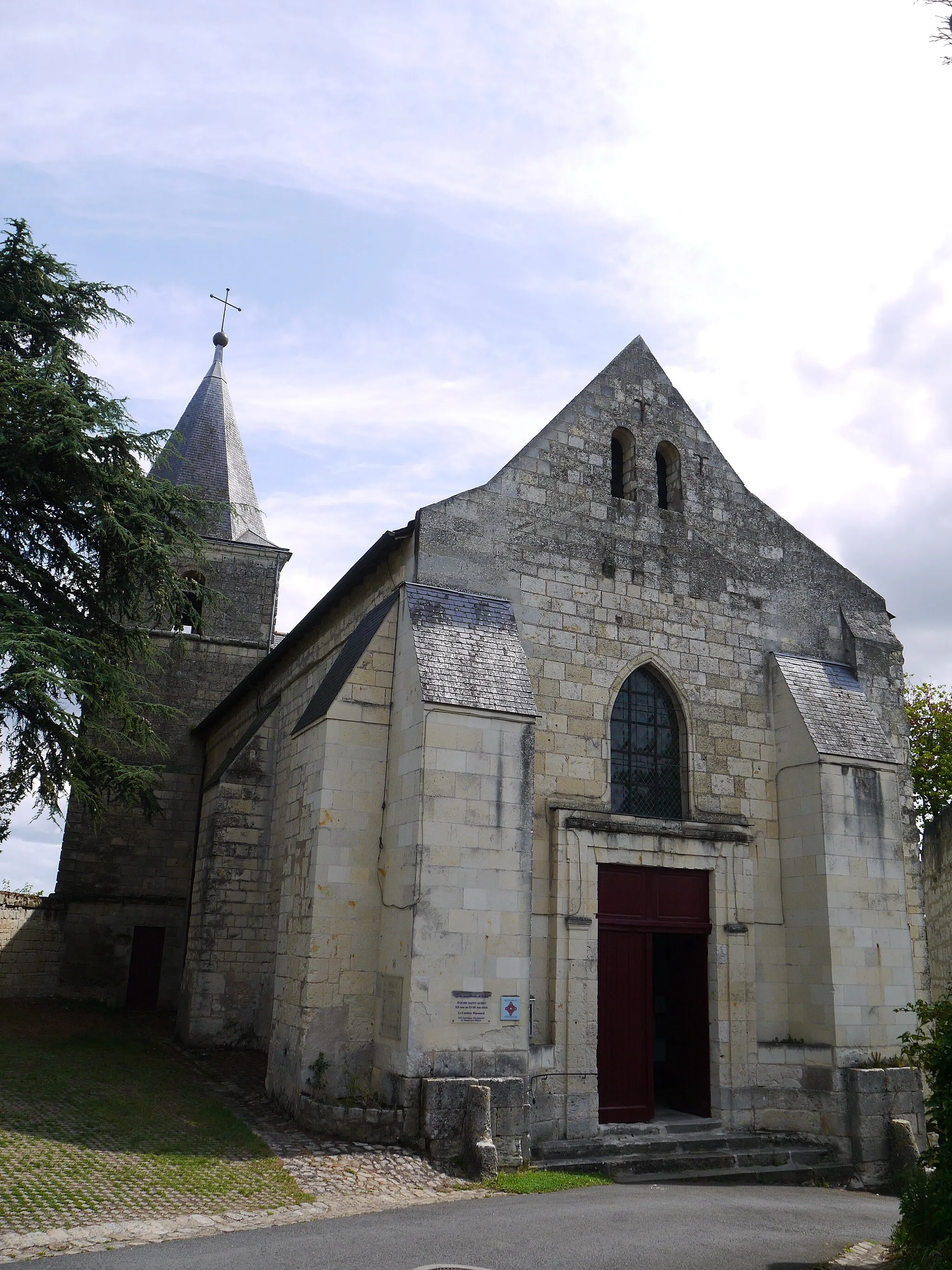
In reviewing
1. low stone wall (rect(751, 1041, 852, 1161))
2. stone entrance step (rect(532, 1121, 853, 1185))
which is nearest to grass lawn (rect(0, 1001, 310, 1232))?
stone entrance step (rect(532, 1121, 853, 1185))

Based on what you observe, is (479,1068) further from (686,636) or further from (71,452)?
(71,452)

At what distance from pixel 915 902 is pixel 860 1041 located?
2.31 metres

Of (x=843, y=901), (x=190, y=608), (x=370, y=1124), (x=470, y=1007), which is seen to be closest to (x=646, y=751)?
(x=843, y=901)

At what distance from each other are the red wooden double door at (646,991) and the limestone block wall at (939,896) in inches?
281

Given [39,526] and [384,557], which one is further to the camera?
[39,526]

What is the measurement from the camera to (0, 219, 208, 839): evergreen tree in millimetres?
12219

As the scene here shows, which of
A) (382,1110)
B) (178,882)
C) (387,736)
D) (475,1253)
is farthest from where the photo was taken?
(178,882)

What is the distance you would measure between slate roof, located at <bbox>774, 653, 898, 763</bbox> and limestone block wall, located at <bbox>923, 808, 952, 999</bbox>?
567cm

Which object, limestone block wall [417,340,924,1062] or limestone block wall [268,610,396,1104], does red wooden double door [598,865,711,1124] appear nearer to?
limestone block wall [417,340,924,1062]

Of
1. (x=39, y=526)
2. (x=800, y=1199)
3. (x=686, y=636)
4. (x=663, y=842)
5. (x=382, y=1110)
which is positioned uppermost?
Result: (x=39, y=526)

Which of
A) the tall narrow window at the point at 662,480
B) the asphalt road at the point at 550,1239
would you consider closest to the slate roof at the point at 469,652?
the tall narrow window at the point at 662,480

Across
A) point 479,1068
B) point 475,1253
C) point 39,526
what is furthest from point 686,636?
point 39,526

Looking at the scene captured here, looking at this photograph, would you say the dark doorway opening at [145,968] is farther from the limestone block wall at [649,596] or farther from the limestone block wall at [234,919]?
the limestone block wall at [649,596]

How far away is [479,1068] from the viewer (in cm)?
883
